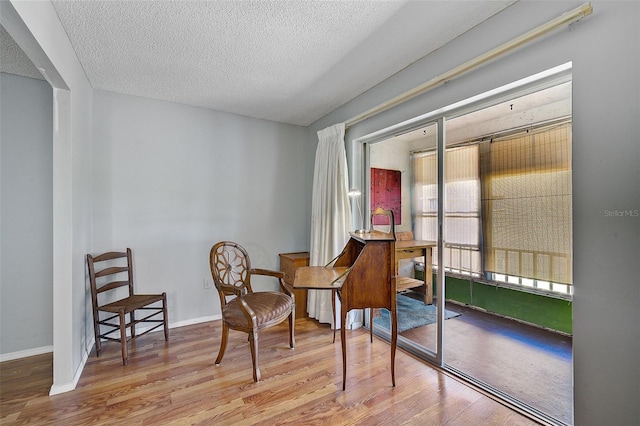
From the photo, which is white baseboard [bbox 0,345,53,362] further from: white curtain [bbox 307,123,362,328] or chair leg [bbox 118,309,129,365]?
white curtain [bbox 307,123,362,328]

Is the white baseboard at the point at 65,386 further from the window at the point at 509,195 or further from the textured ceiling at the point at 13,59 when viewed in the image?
the window at the point at 509,195

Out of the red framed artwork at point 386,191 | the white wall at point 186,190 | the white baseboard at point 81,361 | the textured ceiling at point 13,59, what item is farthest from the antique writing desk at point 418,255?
Answer: the textured ceiling at point 13,59

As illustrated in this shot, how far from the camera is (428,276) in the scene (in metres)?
2.47

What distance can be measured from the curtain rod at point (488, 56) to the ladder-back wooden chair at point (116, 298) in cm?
284

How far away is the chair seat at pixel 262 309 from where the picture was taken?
219 cm

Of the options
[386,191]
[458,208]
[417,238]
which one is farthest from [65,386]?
[458,208]

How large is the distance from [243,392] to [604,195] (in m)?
2.49

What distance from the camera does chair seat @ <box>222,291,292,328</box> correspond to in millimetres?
2193

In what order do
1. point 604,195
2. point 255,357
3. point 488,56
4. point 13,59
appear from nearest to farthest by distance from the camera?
point 604,195, point 488,56, point 255,357, point 13,59

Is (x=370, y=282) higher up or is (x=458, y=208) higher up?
(x=458, y=208)

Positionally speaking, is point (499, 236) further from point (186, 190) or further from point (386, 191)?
point (186, 190)

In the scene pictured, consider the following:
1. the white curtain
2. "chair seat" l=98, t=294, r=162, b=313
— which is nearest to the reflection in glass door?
the white curtain

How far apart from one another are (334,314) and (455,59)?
2511mm

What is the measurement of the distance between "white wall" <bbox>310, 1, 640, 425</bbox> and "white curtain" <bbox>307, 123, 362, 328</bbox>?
1.87 m
